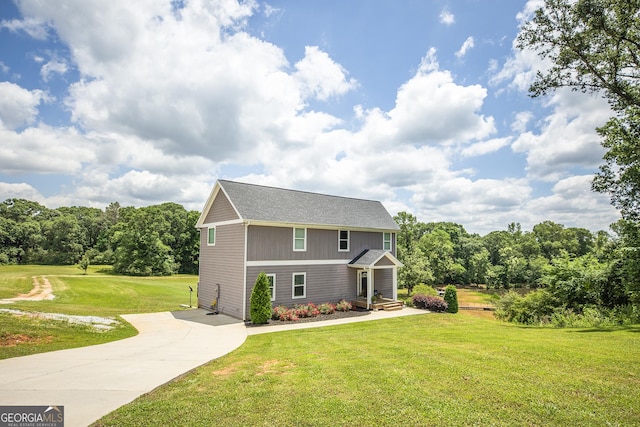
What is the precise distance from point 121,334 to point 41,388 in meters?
6.82

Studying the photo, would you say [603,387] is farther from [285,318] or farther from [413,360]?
[285,318]

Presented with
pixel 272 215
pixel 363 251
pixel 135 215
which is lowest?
pixel 363 251

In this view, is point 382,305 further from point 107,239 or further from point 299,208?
point 107,239

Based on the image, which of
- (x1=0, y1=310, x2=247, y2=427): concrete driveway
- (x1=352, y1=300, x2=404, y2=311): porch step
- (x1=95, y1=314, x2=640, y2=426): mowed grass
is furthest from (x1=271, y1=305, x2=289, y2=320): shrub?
(x1=95, y1=314, x2=640, y2=426): mowed grass

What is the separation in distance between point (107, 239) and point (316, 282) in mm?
60203

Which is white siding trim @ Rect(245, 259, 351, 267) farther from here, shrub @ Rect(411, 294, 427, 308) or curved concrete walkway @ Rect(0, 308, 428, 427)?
shrub @ Rect(411, 294, 427, 308)

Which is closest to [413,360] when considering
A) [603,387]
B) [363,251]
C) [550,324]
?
[603,387]

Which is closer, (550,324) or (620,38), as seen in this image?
(620,38)

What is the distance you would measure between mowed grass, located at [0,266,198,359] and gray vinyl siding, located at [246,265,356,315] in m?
Answer: 7.19

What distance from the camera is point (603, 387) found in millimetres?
→ 6059

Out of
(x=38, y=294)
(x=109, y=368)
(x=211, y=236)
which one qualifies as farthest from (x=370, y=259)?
(x=38, y=294)

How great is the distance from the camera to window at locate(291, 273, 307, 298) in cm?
1939

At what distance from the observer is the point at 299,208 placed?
21188 mm

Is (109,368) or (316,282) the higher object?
(316,282)
